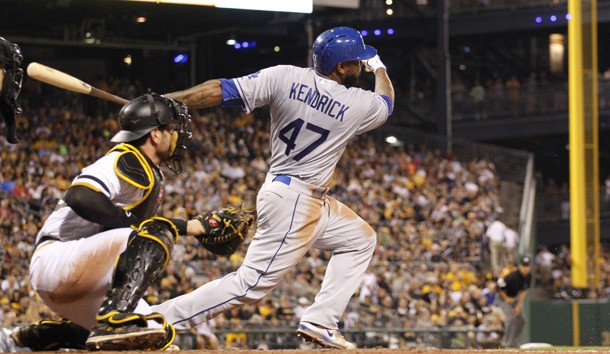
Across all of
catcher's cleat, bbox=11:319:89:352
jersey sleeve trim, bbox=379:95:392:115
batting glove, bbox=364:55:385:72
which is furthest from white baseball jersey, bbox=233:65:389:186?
catcher's cleat, bbox=11:319:89:352

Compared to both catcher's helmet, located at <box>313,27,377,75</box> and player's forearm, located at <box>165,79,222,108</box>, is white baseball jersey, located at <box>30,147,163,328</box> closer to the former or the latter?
player's forearm, located at <box>165,79,222,108</box>

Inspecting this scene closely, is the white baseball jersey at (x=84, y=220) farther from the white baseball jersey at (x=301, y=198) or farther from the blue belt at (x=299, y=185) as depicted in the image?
the blue belt at (x=299, y=185)

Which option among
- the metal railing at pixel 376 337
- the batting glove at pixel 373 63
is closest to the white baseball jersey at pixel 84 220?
the batting glove at pixel 373 63

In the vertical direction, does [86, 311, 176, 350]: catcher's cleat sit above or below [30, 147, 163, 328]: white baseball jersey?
below

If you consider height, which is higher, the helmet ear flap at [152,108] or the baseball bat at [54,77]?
the baseball bat at [54,77]

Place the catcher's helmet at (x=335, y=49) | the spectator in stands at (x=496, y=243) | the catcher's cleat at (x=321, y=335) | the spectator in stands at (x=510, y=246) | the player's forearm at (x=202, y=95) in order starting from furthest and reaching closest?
the spectator in stands at (x=510, y=246) < the spectator in stands at (x=496, y=243) < the catcher's helmet at (x=335, y=49) < the catcher's cleat at (x=321, y=335) < the player's forearm at (x=202, y=95)

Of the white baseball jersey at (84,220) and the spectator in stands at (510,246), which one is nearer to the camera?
the white baseball jersey at (84,220)

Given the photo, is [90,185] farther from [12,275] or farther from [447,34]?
[447,34]
